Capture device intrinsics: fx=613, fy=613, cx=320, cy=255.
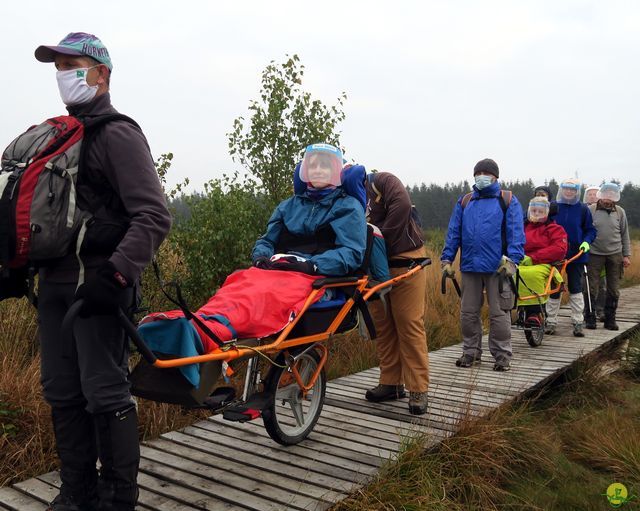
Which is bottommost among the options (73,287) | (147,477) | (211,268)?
(147,477)

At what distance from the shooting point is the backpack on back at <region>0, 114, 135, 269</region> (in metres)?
2.27

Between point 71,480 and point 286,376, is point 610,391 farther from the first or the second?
point 71,480

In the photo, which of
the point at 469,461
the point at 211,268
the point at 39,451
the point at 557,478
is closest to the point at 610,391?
the point at 557,478

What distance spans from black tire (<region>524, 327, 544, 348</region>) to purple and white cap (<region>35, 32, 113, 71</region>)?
6.03 m

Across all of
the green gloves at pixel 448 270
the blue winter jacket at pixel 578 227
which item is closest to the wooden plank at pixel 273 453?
the green gloves at pixel 448 270

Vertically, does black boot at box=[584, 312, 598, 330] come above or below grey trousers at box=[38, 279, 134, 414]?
below

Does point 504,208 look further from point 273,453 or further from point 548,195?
point 273,453

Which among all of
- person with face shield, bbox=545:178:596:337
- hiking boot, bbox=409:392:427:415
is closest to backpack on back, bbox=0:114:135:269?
hiking boot, bbox=409:392:427:415

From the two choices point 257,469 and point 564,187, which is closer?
point 257,469

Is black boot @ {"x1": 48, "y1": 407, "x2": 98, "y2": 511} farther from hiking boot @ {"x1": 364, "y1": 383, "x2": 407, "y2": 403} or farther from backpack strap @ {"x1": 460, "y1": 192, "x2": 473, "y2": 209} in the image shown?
backpack strap @ {"x1": 460, "y1": 192, "x2": 473, "y2": 209}

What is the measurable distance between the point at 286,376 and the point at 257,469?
0.60 meters

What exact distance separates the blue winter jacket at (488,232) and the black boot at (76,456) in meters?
4.15

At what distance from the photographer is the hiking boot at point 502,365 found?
601 centimetres

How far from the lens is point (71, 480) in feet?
8.82
